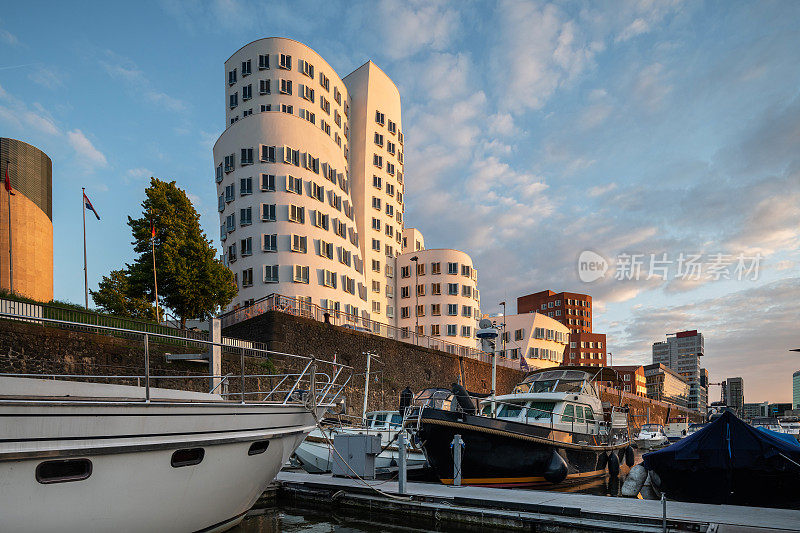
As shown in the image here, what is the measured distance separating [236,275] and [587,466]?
29.4 m

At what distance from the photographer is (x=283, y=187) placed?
135 feet

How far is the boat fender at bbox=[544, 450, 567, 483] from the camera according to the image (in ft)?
54.0

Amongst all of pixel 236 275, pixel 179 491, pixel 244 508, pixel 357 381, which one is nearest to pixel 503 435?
pixel 244 508

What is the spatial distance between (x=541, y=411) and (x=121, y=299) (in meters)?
23.6

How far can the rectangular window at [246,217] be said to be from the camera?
134 feet

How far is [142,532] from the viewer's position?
7.53 meters

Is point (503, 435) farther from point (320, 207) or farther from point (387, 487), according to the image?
point (320, 207)

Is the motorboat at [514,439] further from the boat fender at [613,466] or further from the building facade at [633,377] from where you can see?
the building facade at [633,377]

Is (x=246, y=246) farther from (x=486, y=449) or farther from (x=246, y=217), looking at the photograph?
(x=486, y=449)

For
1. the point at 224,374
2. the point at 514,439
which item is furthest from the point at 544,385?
the point at 224,374

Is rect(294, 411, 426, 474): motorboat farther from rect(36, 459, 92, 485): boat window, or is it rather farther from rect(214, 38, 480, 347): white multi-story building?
rect(214, 38, 480, 347): white multi-story building


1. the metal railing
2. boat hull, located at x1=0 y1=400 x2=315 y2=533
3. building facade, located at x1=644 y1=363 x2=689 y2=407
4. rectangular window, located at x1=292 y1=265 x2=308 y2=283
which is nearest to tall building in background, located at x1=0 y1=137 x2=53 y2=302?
the metal railing

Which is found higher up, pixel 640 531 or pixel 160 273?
pixel 160 273

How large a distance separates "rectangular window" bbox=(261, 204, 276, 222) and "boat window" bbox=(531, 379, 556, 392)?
2482cm
